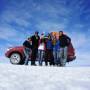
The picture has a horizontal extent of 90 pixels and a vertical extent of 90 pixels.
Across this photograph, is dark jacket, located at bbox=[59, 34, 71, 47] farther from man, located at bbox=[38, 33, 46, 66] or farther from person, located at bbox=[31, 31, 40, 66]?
person, located at bbox=[31, 31, 40, 66]

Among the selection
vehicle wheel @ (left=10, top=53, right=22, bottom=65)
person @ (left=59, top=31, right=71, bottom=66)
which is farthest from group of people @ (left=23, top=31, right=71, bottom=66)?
vehicle wheel @ (left=10, top=53, right=22, bottom=65)

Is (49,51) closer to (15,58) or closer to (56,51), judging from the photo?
(56,51)

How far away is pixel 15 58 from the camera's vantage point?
1647 centimetres

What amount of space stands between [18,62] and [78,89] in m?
10.3

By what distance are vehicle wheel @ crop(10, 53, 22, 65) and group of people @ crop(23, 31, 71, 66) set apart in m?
1.40

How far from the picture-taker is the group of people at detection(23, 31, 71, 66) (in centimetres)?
1396

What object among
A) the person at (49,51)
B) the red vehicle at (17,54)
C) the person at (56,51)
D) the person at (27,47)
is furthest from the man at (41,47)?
the red vehicle at (17,54)

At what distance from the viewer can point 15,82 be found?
21.5 feet

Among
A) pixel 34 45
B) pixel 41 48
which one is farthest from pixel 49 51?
pixel 34 45

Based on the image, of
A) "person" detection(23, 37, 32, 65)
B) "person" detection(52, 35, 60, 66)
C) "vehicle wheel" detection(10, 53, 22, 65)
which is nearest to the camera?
"person" detection(52, 35, 60, 66)

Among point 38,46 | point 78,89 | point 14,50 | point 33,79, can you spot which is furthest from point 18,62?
point 78,89

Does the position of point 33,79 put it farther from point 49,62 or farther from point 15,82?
point 49,62

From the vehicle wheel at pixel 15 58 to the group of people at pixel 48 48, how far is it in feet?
4.59

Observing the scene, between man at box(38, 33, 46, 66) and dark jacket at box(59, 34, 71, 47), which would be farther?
man at box(38, 33, 46, 66)
